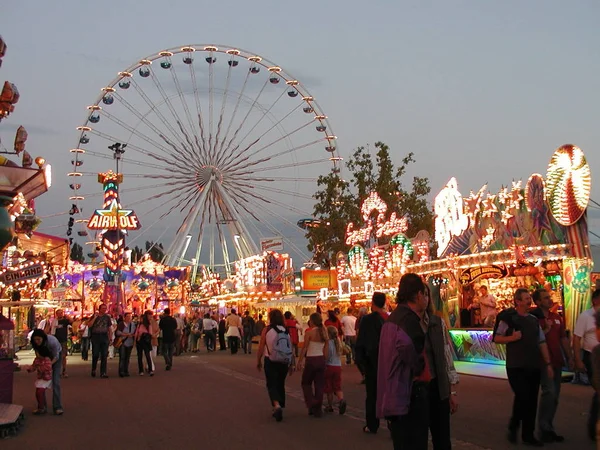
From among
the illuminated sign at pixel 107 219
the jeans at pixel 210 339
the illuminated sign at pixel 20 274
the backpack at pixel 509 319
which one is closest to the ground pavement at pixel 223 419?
the backpack at pixel 509 319

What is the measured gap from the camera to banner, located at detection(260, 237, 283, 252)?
5041 cm

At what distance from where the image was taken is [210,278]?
231ft

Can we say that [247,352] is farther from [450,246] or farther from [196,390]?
[196,390]

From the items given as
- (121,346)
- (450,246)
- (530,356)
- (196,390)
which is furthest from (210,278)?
(530,356)

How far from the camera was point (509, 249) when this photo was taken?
68.3 feet

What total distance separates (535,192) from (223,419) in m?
12.1

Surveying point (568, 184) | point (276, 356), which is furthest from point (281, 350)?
point (568, 184)

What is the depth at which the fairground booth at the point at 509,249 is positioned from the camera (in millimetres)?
18812

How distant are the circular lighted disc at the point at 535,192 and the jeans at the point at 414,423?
604 inches

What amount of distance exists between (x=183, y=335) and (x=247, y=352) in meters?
3.59

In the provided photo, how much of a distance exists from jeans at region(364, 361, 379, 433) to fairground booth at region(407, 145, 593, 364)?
9.56m

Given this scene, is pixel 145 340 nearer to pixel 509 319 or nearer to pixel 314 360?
pixel 314 360

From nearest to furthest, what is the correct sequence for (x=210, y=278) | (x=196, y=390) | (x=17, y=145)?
(x=17, y=145)
(x=196, y=390)
(x=210, y=278)

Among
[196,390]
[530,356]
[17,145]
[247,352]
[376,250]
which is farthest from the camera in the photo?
[376,250]
